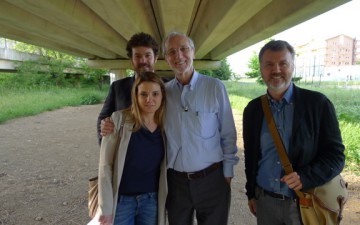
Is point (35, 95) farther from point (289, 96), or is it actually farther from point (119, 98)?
point (289, 96)

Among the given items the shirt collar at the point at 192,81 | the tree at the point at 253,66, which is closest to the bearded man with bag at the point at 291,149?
the shirt collar at the point at 192,81

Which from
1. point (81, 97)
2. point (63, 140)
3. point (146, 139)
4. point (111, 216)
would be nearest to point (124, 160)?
point (146, 139)

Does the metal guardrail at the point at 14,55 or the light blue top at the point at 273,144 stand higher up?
the metal guardrail at the point at 14,55

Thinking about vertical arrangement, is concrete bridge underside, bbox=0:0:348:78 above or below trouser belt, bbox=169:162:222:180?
above

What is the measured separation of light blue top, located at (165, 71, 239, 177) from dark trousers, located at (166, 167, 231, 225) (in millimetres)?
95

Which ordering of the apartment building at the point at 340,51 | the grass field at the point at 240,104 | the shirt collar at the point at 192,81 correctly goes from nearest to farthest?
the shirt collar at the point at 192,81 → the grass field at the point at 240,104 → the apartment building at the point at 340,51

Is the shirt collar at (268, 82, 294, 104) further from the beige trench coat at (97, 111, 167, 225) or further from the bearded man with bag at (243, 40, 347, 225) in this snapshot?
the beige trench coat at (97, 111, 167, 225)

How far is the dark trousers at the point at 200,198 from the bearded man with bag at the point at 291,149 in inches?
11.2

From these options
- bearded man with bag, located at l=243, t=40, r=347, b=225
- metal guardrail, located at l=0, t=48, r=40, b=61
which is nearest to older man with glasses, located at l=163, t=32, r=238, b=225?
bearded man with bag, located at l=243, t=40, r=347, b=225

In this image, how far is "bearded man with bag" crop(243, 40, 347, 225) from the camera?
79.4 inches

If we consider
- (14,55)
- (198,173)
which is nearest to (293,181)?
(198,173)

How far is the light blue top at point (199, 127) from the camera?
2465 millimetres

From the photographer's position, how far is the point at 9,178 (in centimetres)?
634

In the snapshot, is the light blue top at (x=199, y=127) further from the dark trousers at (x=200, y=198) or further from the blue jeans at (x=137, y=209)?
the blue jeans at (x=137, y=209)
